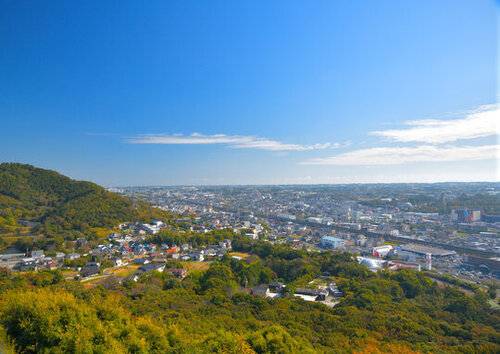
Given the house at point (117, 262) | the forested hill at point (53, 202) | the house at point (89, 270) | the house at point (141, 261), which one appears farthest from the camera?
the forested hill at point (53, 202)

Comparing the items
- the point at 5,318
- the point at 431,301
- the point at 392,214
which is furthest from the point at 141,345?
the point at 392,214

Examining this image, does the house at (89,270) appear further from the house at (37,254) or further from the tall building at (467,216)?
the tall building at (467,216)

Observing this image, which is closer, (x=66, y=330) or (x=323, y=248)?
(x=66, y=330)

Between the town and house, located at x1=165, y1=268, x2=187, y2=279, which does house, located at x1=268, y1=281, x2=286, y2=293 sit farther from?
house, located at x1=165, y1=268, x2=187, y2=279

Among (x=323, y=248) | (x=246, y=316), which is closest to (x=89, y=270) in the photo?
(x=246, y=316)

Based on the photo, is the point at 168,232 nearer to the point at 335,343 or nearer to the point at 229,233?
the point at 229,233

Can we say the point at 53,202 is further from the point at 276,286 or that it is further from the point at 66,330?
the point at 66,330

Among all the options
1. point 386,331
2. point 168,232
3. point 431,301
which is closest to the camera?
point 386,331

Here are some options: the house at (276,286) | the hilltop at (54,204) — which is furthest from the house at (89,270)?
the house at (276,286)
